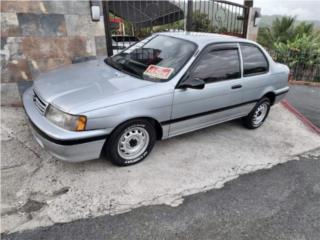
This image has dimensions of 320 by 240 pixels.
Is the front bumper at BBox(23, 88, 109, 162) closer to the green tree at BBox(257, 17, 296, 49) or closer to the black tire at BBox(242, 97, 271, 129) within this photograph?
the black tire at BBox(242, 97, 271, 129)

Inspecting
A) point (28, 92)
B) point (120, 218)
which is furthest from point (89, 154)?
point (28, 92)

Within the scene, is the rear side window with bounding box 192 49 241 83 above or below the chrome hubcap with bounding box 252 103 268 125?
above

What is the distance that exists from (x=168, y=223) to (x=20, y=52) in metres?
3.92

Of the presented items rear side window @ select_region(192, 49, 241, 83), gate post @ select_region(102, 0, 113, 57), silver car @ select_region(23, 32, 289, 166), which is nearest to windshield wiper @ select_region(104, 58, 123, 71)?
silver car @ select_region(23, 32, 289, 166)

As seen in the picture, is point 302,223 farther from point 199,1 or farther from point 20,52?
point 199,1

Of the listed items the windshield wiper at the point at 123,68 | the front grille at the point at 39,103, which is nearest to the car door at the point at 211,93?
the windshield wiper at the point at 123,68

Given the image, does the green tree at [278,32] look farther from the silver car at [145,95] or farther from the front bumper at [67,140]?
the front bumper at [67,140]

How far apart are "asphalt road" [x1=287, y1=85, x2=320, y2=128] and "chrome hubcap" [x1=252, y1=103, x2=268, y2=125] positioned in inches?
54.8

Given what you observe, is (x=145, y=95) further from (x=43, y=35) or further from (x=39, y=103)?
(x=43, y=35)

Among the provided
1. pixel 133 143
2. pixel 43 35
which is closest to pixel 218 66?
pixel 133 143

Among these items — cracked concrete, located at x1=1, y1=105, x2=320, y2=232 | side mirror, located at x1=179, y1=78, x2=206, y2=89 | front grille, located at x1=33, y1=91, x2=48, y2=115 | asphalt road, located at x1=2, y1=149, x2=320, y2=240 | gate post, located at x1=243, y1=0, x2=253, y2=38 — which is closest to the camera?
asphalt road, located at x1=2, y1=149, x2=320, y2=240

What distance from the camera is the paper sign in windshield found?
3.29m

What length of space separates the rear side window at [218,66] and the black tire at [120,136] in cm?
92

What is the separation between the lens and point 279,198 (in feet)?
9.93
